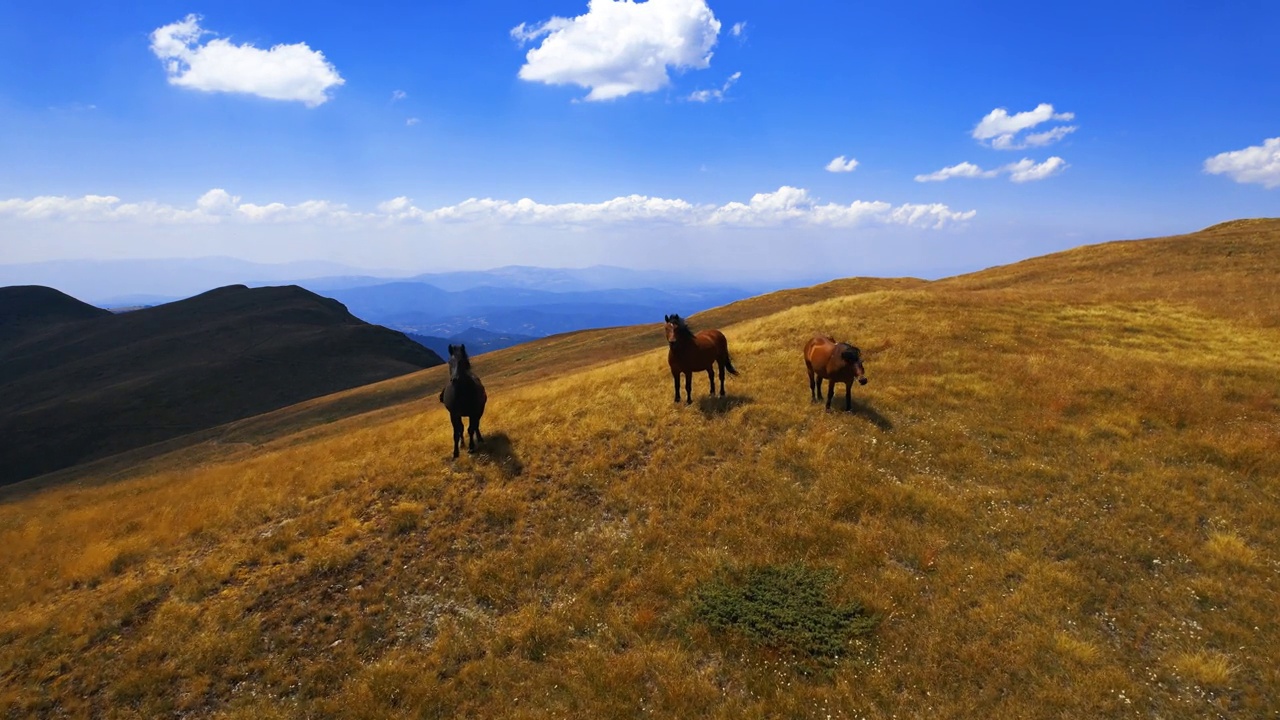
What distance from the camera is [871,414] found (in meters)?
16.8

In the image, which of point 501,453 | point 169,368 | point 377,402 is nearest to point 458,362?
point 501,453

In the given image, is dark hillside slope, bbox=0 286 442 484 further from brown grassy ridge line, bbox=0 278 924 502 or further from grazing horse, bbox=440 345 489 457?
grazing horse, bbox=440 345 489 457

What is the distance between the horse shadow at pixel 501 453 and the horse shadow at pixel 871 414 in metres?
10.7

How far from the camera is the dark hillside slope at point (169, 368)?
66.0 m

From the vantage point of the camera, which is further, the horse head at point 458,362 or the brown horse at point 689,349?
the brown horse at point 689,349

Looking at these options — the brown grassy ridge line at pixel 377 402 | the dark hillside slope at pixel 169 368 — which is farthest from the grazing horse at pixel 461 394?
the dark hillside slope at pixel 169 368

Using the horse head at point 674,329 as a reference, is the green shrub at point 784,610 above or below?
below

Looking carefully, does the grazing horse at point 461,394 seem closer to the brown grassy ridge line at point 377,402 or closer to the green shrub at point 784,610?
the green shrub at point 784,610

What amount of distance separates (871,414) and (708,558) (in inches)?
332

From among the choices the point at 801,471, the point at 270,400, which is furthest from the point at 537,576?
the point at 270,400

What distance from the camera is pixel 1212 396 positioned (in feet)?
56.9

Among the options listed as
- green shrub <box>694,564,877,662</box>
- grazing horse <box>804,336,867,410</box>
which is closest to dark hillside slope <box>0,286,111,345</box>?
grazing horse <box>804,336,867,410</box>

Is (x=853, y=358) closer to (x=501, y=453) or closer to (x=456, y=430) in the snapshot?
(x=501, y=453)

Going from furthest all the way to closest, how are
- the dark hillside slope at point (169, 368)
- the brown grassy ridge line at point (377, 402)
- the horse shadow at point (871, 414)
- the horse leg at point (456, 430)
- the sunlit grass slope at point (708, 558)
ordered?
the dark hillside slope at point (169, 368) → the brown grassy ridge line at point (377, 402) → the horse leg at point (456, 430) → the horse shadow at point (871, 414) → the sunlit grass slope at point (708, 558)
